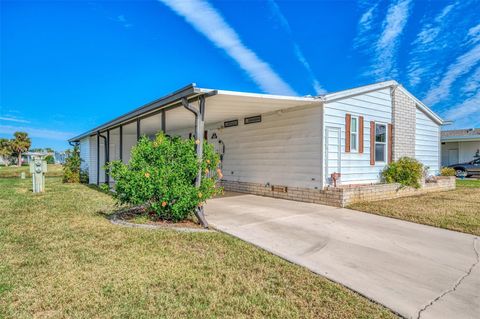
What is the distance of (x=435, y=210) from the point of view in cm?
693

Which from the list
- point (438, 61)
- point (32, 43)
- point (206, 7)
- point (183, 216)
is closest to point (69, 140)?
point (32, 43)

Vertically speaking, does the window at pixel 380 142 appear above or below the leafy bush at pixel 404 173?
above

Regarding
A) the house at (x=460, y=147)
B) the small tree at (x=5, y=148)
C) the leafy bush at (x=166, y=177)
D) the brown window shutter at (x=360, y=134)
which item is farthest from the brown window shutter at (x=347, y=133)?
the small tree at (x=5, y=148)

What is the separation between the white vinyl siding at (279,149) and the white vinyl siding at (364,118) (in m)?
0.72

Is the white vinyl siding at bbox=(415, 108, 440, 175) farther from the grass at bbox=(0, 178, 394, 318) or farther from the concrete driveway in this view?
the grass at bbox=(0, 178, 394, 318)

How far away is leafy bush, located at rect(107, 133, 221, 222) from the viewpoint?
5375 millimetres

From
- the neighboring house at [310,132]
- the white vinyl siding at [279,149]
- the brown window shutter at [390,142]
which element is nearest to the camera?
the neighboring house at [310,132]

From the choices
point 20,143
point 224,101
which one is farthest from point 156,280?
point 20,143

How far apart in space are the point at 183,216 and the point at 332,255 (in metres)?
3.00

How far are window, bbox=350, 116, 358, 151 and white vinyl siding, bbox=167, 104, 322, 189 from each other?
1.50 meters

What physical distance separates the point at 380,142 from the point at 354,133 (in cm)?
158

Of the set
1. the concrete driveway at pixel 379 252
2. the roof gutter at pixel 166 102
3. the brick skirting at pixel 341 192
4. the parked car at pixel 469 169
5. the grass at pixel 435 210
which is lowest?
the concrete driveway at pixel 379 252

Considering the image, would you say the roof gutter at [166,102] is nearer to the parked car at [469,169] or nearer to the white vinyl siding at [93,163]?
the white vinyl siding at [93,163]

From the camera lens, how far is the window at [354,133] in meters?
8.73
